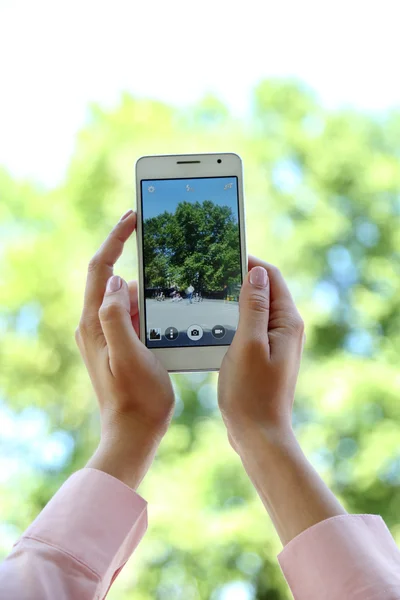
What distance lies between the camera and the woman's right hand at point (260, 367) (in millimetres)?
497

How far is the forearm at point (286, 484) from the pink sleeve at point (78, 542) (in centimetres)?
9

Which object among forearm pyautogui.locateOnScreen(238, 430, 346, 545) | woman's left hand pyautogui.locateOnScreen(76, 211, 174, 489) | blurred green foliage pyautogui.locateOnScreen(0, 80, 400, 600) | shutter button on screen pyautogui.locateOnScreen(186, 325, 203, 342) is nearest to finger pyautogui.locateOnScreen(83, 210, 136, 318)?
woman's left hand pyautogui.locateOnScreen(76, 211, 174, 489)

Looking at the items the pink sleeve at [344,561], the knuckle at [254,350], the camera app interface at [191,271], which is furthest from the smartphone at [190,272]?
the pink sleeve at [344,561]

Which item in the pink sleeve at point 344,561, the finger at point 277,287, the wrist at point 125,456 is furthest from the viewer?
the finger at point 277,287

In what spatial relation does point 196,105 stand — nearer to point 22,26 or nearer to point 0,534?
point 22,26

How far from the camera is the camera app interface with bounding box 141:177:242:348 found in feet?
2.06

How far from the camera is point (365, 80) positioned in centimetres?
179

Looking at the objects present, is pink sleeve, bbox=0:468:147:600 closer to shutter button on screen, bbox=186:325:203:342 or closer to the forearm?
the forearm

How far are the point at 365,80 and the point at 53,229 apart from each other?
105 cm

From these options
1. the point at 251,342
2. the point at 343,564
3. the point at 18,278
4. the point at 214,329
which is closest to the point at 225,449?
the point at 18,278

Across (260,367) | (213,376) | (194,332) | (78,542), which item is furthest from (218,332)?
(213,376)

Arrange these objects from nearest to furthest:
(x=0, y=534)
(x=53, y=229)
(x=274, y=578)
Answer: (x=0, y=534) → (x=274, y=578) → (x=53, y=229)

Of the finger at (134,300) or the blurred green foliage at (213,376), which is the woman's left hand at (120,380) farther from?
the blurred green foliage at (213,376)

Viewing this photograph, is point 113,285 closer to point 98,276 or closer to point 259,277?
point 98,276
